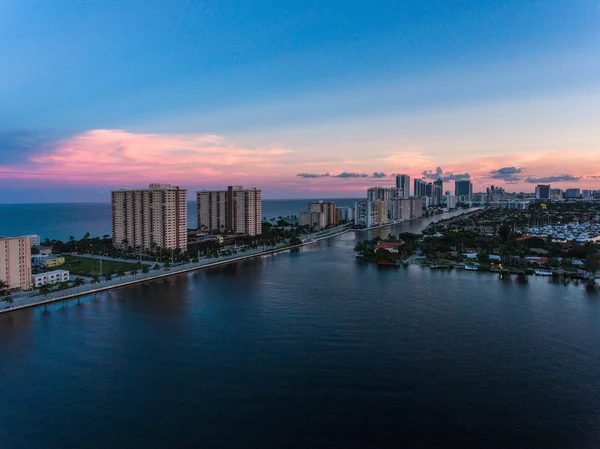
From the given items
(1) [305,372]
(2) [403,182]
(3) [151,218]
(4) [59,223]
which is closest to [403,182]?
(2) [403,182]

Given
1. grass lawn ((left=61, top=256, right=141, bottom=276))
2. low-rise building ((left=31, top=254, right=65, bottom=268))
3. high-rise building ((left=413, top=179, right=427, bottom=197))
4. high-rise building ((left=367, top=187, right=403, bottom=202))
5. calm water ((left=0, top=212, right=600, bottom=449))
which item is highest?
high-rise building ((left=413, top=179, right=427, bottom=197))

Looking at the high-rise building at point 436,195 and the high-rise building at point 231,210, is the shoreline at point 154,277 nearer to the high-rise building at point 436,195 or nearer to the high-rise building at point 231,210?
the high-rise building at point 231,210

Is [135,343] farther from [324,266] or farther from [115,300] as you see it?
[324,266]

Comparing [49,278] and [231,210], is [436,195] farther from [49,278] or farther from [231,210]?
[49,278]

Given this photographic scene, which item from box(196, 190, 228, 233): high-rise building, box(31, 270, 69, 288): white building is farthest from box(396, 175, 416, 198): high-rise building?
box(31, 270, 69, 288): white building

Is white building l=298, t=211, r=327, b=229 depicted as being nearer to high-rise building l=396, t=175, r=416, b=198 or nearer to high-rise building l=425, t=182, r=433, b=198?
high-rise building l=396, t=175, r=416, b=198

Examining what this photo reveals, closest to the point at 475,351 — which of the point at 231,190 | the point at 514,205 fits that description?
the point at 231,190
